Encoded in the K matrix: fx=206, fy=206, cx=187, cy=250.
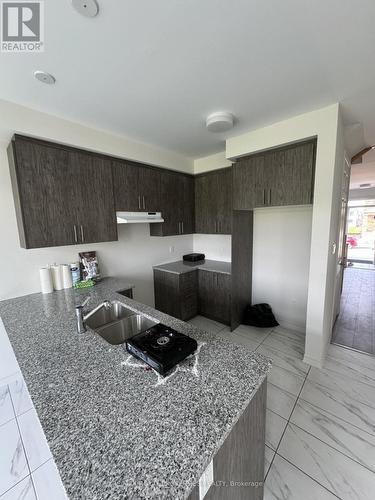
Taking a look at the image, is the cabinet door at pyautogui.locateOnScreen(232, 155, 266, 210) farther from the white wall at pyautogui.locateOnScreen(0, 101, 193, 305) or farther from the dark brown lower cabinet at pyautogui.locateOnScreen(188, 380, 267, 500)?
the dark brown lower cabinet at pyautogui.locateOnScreen(188, 380, 267, 500)

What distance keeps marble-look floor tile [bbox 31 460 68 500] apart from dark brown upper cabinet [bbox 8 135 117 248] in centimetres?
165

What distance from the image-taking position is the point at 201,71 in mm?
1425

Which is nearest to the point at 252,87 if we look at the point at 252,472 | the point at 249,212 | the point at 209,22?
the point at 209,22

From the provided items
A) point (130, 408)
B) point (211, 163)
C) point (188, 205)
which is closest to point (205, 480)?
point (130, 408)

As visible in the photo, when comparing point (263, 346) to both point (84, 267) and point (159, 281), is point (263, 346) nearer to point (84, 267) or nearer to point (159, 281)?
point (159, 281)

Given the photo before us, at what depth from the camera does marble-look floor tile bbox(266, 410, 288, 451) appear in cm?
155

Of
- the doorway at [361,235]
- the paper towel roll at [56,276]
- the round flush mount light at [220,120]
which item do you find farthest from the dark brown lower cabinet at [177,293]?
the doorway at [361,235]

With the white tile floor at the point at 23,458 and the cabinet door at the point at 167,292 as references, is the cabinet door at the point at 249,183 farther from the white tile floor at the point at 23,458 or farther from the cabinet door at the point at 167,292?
the white tile floor at the point at 23,458

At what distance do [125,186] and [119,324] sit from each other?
1.61 m

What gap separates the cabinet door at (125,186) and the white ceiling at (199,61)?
495 mm

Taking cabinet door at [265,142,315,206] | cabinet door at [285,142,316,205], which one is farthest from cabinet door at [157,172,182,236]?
cabinet door at [285,142,316,205]

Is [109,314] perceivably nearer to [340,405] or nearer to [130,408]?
[130,408]

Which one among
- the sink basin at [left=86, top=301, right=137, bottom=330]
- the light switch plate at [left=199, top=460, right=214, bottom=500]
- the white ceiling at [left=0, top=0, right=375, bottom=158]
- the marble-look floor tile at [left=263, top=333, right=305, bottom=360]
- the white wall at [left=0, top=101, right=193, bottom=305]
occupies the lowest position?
the marble-look floor tile at [left=263, top=333, right=305, bottom=360]

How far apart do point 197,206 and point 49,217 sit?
7.06 ft
